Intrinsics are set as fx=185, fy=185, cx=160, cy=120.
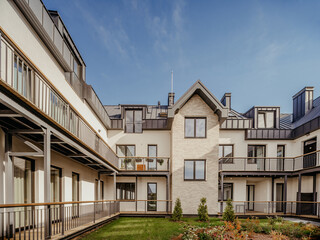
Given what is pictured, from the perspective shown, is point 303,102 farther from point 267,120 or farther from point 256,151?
point 256,151

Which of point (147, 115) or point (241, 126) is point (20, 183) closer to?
point (147, 115)

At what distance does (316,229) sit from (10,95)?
1212 cm

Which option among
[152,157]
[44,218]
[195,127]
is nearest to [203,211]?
[152,157]

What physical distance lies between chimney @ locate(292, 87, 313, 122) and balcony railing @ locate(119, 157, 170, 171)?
43.8 ft

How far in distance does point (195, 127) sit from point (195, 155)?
85.3 inches

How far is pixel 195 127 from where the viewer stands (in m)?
14.5

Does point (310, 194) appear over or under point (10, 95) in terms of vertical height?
under

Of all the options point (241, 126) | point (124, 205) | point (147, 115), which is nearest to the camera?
point (124, 205)

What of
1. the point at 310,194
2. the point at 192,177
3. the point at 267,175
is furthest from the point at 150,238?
the point at 310,194

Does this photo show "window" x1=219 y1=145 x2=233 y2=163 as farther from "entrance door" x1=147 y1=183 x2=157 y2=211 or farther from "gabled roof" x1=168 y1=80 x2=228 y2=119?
"entrance door" x1=147 y1=183 x2=157 y2=211

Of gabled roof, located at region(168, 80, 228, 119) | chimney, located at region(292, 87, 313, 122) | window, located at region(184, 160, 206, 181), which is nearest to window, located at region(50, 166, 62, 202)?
gabled roof, located at region(168, 80, 228, 119)

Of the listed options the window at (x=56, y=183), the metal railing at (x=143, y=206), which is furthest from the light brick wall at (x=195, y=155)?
the window at (x=56, y=183)

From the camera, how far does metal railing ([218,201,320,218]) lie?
43.7 ft

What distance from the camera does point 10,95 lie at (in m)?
4.13
